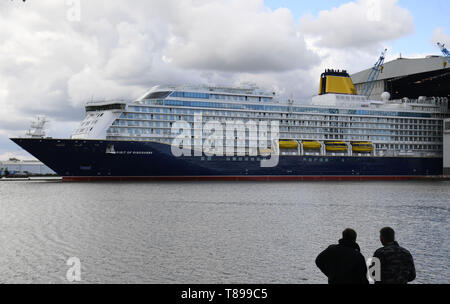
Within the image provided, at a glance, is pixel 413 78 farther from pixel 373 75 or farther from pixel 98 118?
pixel 98 118

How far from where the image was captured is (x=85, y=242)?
19578 mm

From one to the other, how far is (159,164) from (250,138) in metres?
16.0

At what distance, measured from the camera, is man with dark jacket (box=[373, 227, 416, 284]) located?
786 centimetres

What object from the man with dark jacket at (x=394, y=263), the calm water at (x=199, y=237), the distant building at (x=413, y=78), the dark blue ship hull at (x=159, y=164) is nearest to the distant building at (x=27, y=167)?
the dark blue ship hull at (x=159, y=164)

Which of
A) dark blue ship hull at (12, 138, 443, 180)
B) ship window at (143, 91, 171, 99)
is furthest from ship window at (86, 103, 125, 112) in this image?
dark blue ship hull at (12, 138, 443, 180)

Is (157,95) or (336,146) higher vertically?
(157,95)

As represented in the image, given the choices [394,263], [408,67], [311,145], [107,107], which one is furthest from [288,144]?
[394,263]

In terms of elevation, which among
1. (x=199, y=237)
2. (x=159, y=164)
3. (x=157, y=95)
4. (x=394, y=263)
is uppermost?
(x=157, y=95)

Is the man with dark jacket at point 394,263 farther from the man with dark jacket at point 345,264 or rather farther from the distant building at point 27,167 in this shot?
the distant building at point 27,167

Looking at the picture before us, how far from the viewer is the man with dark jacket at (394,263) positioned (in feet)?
25.8

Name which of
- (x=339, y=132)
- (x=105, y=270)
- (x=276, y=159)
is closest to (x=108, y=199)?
(x=105, y=270)

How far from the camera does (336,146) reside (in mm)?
77312

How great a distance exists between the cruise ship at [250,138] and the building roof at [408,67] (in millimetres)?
6510
